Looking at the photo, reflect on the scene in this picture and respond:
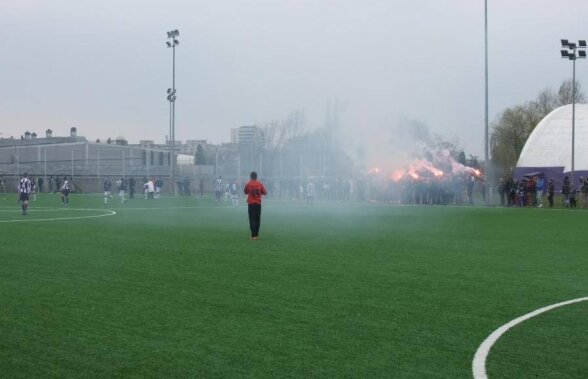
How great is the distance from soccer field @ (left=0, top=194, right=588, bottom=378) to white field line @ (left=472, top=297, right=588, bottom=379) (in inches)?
3.2

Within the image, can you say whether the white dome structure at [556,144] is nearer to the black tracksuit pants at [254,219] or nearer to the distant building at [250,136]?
the distant building at [250,136]

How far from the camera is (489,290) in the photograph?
1030cm

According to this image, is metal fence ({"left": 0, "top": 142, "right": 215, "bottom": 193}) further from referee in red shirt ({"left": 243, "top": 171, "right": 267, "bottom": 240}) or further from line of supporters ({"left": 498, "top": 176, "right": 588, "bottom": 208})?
referee in red shirt ({"left": 243, "top": 171, "right": 267, "bottom": 240})

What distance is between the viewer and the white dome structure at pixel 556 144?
7550 cm

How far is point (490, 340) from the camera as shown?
723cm

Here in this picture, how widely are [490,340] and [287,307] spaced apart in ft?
8.91

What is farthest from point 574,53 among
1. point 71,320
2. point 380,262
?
point 71,320

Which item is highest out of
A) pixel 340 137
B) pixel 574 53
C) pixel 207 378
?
pixel 574 53

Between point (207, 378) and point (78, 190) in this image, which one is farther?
point (78, 190)

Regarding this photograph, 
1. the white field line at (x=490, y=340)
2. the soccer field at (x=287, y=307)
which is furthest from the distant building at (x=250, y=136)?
the white field line at (x=490, y=340)

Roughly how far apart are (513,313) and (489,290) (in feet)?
5.57

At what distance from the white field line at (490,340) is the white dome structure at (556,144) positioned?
68098mm

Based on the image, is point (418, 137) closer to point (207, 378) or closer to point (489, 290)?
point (489, 290)

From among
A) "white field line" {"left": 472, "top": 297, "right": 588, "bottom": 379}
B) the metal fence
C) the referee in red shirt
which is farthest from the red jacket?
the metal fence
